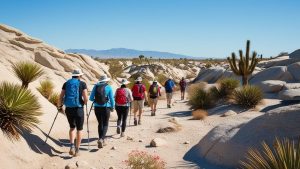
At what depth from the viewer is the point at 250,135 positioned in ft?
26.1

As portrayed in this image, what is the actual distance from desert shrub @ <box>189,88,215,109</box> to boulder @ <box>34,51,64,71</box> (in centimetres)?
763

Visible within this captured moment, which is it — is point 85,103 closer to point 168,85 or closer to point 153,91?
point 153,91

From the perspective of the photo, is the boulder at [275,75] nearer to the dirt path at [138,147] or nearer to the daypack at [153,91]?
the daypack at [153,91]

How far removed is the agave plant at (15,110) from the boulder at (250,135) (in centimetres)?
434

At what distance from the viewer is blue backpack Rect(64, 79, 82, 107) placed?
852 centimetres

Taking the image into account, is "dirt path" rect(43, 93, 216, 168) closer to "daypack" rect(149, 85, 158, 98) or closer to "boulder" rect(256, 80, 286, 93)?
"daypack" rect(149, 85, 158, 98)

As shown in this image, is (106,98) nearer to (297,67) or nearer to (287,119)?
(287,119)

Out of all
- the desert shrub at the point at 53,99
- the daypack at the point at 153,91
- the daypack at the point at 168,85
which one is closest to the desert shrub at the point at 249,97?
the daypack at the point at 153,91

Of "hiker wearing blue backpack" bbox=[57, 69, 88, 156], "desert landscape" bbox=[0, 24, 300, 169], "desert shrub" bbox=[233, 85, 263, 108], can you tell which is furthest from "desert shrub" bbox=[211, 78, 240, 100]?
"hiker wearing blue backpack" bbox=[57, 69, 88, 156]

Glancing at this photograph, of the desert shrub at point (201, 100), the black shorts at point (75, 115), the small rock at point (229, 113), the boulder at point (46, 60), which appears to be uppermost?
the boulder at point (46, 60)

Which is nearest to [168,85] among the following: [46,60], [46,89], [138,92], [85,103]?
[46,60]

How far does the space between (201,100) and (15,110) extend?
37.2 feet

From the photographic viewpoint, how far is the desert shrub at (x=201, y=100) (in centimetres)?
1795

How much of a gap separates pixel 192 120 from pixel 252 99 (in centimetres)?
312
